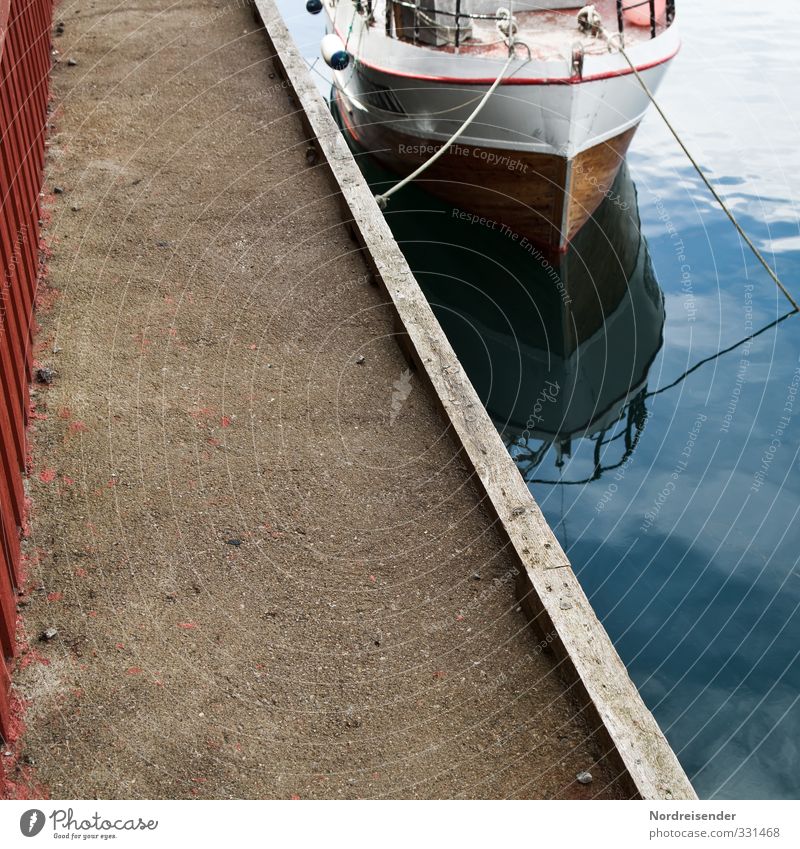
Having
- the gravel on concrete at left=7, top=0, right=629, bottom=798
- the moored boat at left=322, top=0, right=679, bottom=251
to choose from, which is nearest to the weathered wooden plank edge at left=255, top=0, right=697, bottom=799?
the gravel on concrete at left=7, top=0, right=629, bottom=798

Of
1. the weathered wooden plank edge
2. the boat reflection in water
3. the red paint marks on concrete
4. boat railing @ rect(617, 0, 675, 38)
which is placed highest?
boat railing @ rect(617, 0, 675, 38)

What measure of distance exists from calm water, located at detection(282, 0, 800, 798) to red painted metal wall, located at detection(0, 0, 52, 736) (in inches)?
142

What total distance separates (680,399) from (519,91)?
3451 millimetres

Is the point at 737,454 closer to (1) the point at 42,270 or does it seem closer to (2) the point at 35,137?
(1) the point at 42,270

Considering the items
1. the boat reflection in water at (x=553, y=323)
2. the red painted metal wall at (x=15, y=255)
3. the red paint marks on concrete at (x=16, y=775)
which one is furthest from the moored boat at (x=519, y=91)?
the red paint marks on concrete at (x=16, y=775)

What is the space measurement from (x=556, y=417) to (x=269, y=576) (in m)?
4.45

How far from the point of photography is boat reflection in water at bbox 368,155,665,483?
8.08 metres

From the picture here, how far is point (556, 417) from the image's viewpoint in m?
8.34

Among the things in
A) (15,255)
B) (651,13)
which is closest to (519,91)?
(651,13)

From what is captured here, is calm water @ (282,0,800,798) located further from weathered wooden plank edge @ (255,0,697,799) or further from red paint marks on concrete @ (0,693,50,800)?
red paint marks on concrete @ (0,693,50,800)

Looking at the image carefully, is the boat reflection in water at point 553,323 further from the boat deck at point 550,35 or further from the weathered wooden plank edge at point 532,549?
the weathered wooden plank edge at point 532,549

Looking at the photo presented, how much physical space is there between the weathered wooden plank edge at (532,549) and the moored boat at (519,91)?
3008 mm

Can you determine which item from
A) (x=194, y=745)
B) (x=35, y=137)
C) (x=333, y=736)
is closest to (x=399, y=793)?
(x=333, y=736)

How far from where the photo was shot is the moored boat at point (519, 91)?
9.34 m
